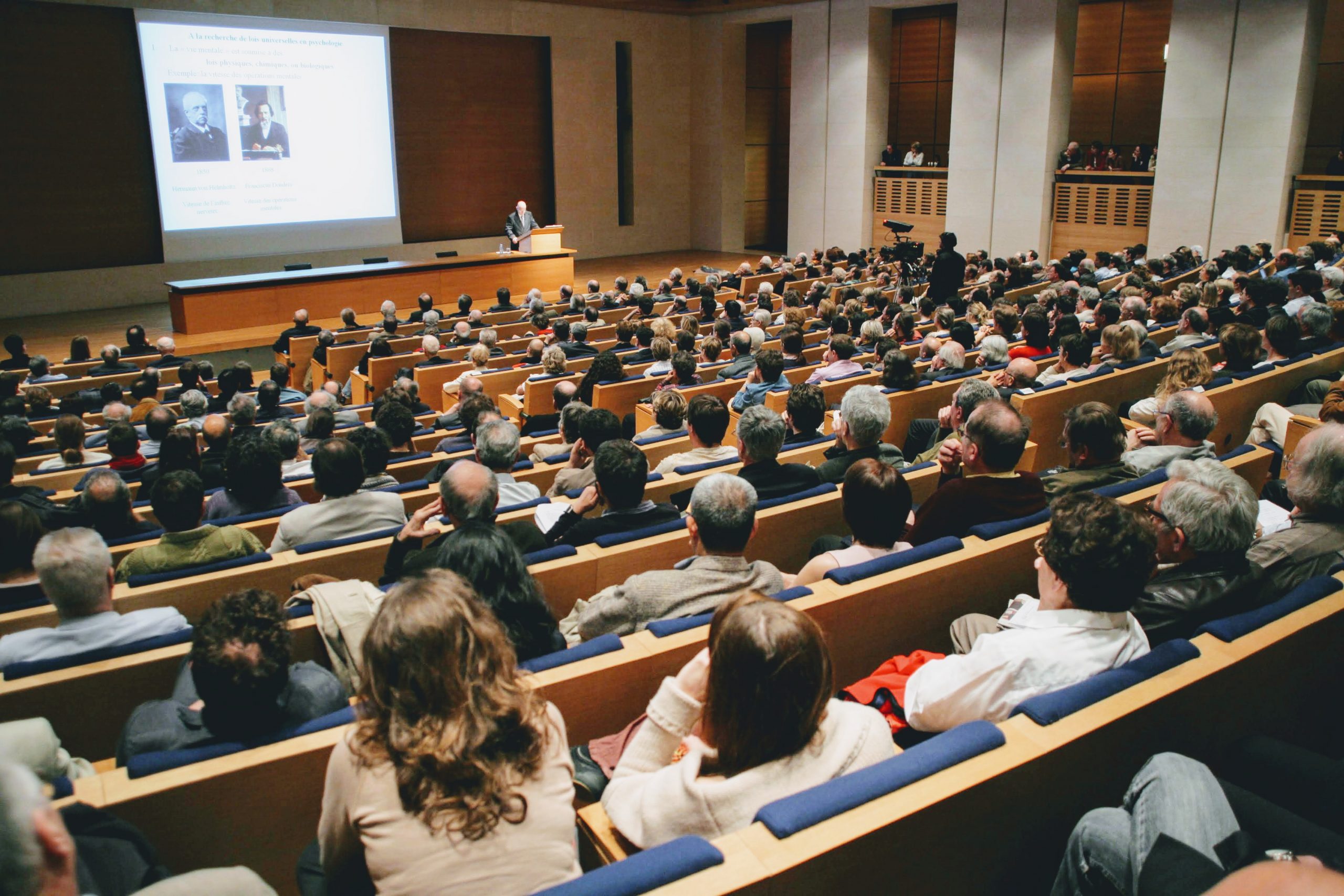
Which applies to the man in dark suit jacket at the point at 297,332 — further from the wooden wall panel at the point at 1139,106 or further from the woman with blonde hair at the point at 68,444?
the wooden wall panel at the point at 1139,106

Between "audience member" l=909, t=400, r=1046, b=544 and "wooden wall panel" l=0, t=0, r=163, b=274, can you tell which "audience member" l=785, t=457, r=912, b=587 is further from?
"wooden wall panel" l=0, t=0, r=163, b=274

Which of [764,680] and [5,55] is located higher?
[5,55]

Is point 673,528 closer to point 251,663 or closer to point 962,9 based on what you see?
point 251,663

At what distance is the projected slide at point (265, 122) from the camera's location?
11117 millimetres

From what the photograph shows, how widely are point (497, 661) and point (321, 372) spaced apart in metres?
7.45

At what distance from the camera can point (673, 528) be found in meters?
3.18

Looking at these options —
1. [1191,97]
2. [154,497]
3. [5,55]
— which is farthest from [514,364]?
[1191,97]

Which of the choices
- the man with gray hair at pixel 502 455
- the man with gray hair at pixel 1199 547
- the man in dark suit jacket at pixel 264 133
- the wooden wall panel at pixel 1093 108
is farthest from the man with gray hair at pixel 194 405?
the wooden wall panel at pixel 1093 108

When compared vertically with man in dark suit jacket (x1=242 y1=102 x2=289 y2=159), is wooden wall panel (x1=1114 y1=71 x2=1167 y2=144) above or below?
above

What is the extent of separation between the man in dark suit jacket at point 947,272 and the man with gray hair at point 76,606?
7988 mm

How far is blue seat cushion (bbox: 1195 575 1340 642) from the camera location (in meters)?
2.12

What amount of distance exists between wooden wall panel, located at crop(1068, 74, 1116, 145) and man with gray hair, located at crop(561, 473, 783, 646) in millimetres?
13826

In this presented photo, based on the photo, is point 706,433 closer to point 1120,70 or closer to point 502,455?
point 502,455

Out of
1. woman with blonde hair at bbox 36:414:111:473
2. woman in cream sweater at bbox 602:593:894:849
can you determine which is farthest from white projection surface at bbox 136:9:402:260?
woman in cream sweater at bbox 602:593:894:849
